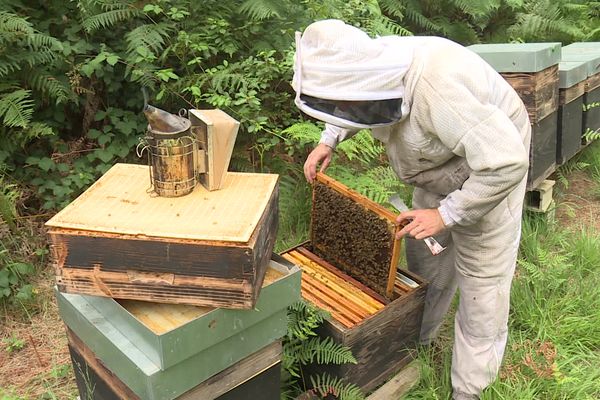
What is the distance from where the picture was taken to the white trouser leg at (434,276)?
10.5 ft

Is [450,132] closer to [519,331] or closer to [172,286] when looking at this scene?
[172,286]

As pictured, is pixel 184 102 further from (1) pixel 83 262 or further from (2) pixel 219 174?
(1) pixel 83 262

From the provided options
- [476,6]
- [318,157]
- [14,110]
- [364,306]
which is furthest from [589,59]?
[14,110]

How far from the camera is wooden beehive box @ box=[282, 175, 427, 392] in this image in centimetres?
267

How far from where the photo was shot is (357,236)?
9.63ft

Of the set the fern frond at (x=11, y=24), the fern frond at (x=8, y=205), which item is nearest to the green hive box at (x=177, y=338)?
the fern frond at (x=8, y=205)

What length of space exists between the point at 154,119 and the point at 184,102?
246cm

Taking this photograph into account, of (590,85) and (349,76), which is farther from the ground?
(349,76)

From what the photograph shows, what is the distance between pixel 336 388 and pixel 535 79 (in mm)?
2443

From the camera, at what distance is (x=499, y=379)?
9.63ft

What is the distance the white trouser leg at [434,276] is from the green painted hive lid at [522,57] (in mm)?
1326

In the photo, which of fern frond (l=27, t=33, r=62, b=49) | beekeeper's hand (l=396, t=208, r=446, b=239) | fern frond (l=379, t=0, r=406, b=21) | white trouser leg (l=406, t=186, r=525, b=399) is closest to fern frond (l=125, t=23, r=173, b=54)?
fern frond (l=27, t=33, r=62, b=49)

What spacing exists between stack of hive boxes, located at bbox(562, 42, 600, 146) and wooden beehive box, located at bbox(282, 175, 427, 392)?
2.72 metres

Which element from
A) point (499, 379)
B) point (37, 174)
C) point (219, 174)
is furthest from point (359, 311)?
point (37, 174)
